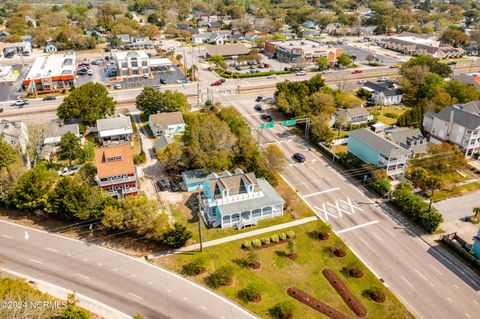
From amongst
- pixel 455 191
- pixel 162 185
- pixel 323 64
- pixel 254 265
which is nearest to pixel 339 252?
pixel 254 265

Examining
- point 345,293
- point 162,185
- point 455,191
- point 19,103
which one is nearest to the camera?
point 345,293

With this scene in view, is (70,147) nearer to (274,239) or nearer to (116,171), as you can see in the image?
(116,171)

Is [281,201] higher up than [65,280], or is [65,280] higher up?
[281,201]

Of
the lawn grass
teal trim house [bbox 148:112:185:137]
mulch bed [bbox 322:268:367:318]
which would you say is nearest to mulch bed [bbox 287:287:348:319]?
mulch bed [bbox 322:268:367:318]

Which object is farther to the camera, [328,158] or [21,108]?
[21,108]

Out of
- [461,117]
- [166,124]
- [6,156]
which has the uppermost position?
[461,117]

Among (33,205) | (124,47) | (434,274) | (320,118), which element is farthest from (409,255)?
(124,47)

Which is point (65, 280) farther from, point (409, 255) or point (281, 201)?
point (409, 255)
